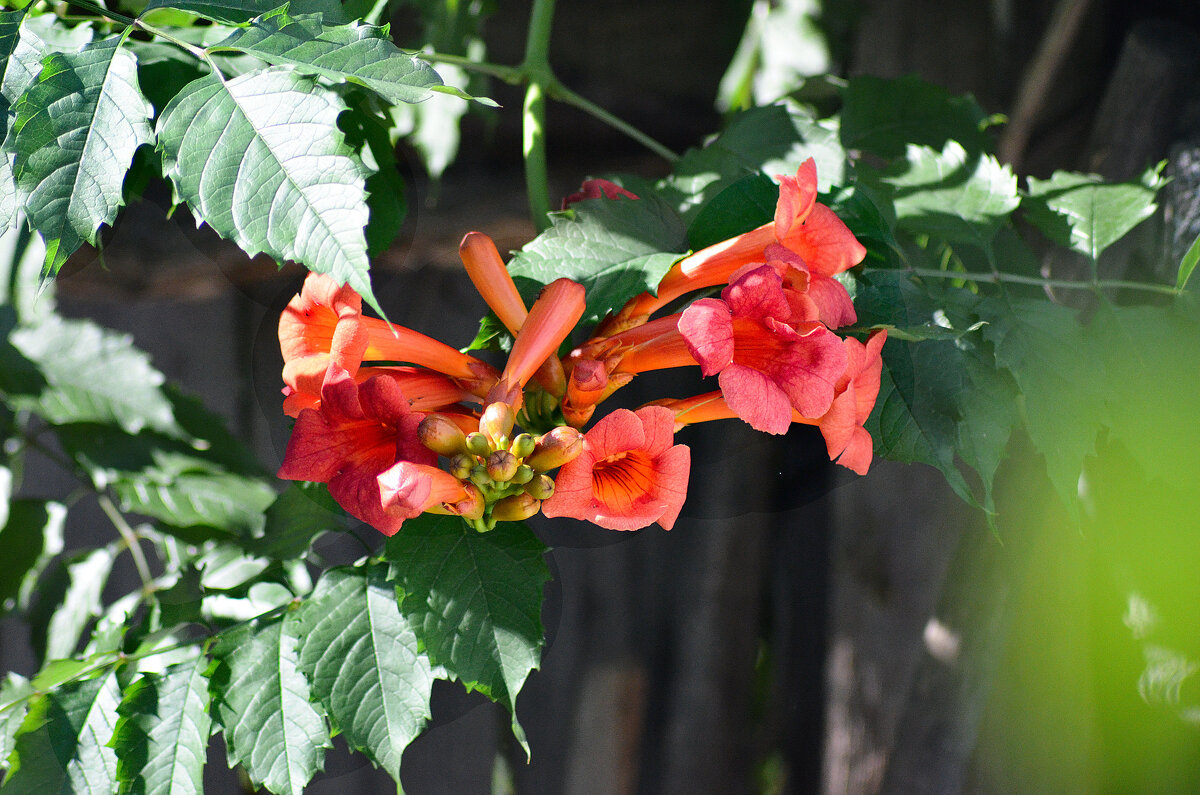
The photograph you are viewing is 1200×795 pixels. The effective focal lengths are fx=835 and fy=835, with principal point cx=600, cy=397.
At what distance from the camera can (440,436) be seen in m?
0.72

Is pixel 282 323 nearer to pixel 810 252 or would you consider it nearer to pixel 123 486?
pixel 810 252

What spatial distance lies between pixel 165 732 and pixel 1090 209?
57.2 inches

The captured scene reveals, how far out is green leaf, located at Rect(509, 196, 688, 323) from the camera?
88 centimetres

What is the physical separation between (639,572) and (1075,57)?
151 centimetres

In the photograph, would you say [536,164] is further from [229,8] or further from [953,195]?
[953,195]

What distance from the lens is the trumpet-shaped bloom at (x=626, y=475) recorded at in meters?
0.74

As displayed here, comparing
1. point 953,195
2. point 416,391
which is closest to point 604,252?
point 416,391

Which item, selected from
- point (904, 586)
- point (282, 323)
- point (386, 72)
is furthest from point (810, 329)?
point (904, 586)

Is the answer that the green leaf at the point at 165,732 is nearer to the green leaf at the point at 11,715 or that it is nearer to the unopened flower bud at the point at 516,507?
the green leaf at the point at 11,715

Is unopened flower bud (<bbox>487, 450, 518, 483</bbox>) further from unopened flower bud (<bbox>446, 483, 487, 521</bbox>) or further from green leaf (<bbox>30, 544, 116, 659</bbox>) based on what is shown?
green leaf (<bbox>30, 544, 116, 659</bbox>)

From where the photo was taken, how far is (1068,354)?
1.02 m

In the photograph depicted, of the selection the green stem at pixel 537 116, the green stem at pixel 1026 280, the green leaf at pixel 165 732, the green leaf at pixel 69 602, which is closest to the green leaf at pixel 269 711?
the green leaf at pixel 165 732

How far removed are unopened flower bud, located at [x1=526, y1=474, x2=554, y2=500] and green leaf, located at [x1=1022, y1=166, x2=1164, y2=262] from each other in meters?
0.92

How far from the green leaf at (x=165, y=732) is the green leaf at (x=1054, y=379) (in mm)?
1020
